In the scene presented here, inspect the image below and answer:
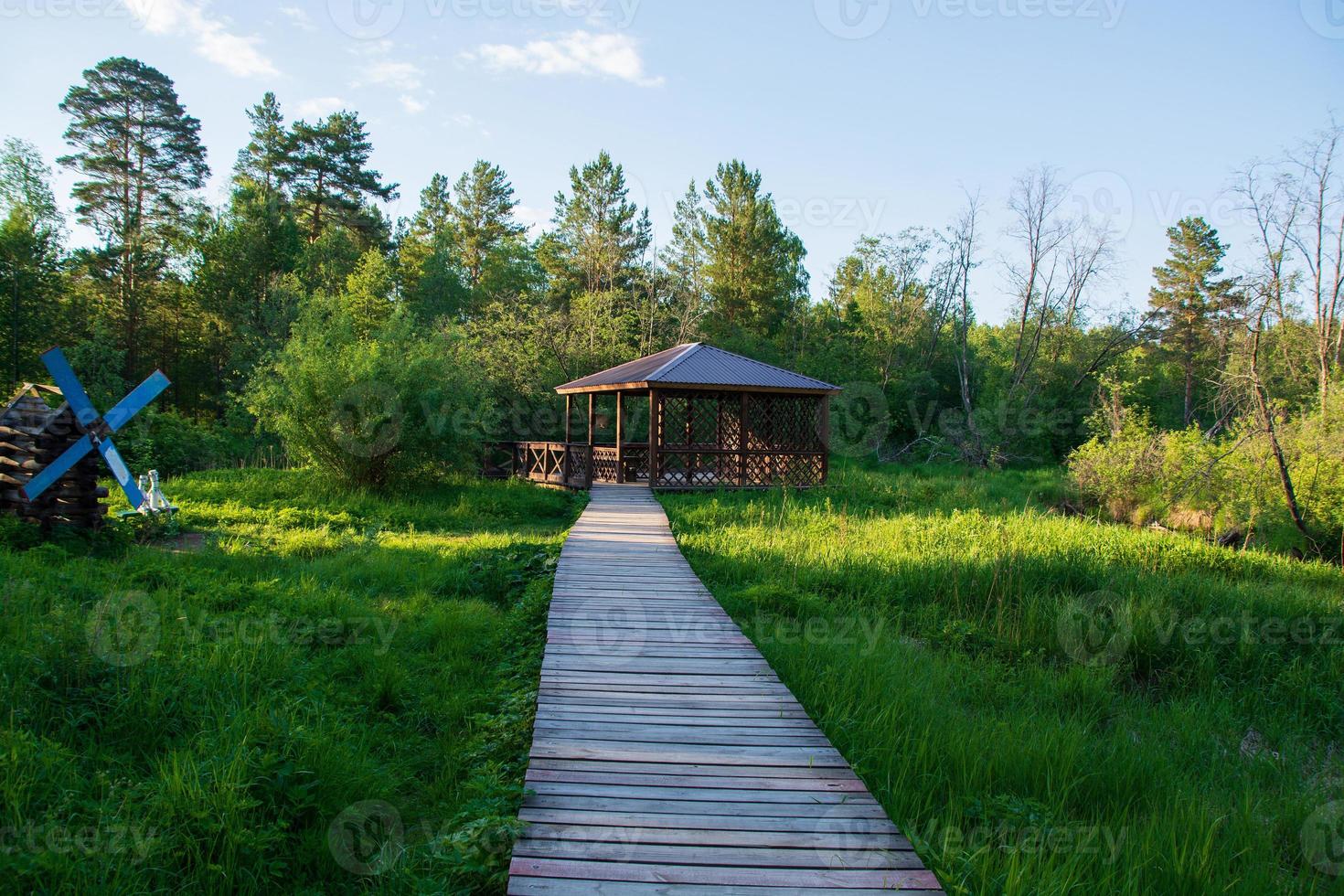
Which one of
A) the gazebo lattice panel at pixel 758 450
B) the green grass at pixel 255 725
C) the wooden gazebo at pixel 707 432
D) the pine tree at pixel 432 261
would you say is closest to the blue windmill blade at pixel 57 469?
the green grass at pixel 255 725

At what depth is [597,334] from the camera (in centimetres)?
2361

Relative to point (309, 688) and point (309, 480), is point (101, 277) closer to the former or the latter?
point (309, 480)

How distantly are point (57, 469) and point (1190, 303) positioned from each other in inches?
1451

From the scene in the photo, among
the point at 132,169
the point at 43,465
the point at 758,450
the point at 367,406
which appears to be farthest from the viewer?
the point at 132,169

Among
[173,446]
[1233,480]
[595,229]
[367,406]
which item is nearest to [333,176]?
[595,229]

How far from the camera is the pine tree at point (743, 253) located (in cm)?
3241

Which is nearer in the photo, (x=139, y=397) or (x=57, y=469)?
(x=57, y=469)

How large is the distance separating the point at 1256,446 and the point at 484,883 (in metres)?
14.6

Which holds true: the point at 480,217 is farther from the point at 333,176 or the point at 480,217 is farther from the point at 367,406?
the point at 367,406

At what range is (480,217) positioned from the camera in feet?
116

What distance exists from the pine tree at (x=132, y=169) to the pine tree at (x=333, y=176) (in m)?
3.95

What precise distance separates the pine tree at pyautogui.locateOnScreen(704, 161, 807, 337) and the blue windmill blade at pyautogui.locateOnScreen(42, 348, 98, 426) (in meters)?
25.6

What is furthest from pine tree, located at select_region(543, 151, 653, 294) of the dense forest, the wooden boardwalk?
the wooden boardwalk

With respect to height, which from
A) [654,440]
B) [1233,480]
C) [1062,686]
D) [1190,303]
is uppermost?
[1190,303]
